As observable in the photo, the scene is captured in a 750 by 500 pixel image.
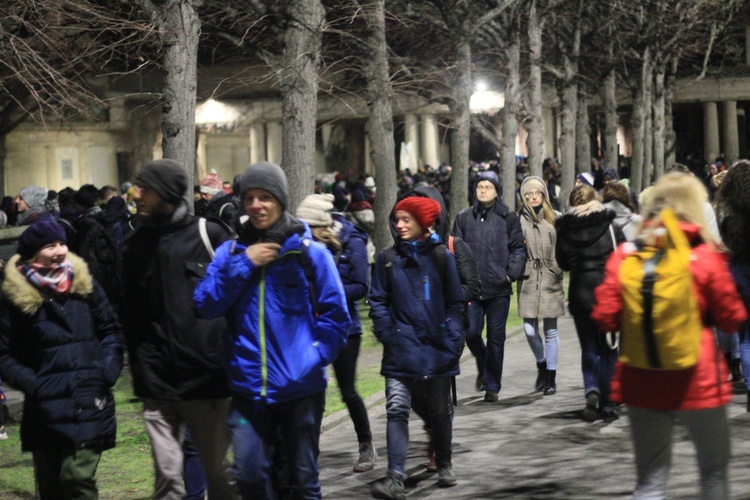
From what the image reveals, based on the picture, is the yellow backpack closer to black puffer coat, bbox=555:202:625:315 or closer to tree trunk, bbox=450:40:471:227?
black puffer coat, bbox=555:202:625:315

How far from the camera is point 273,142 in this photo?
1925 inches

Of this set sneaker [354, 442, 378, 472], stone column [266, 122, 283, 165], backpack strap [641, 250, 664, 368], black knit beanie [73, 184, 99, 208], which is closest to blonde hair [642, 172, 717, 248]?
backpack strap [641, 250, 664, 368]

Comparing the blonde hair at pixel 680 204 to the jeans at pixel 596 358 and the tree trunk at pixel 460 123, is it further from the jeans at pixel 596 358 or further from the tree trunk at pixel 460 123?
the tree trunk at pixel 460 123

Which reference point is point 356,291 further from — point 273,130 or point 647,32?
point 273,130

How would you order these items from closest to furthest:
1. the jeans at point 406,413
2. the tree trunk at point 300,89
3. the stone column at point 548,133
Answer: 1. the jeans at point 406,413
2. the tree trunk at point 300,89
3. the stone column at point 548,133

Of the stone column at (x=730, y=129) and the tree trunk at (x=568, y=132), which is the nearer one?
the tree trunk at (x=568, y=132)

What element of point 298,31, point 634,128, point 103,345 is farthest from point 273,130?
point 103,345

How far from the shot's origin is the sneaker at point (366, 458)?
26.2 ft

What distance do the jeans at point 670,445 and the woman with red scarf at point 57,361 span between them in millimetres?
2480

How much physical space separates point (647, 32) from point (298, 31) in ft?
72.8

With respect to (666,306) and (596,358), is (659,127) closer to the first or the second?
(596,358)

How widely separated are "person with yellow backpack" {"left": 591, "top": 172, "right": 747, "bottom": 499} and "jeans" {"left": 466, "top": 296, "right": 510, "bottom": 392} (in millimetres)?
4818

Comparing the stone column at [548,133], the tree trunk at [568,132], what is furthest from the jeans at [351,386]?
the stone column at [548,133]

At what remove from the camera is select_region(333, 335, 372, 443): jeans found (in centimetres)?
790
